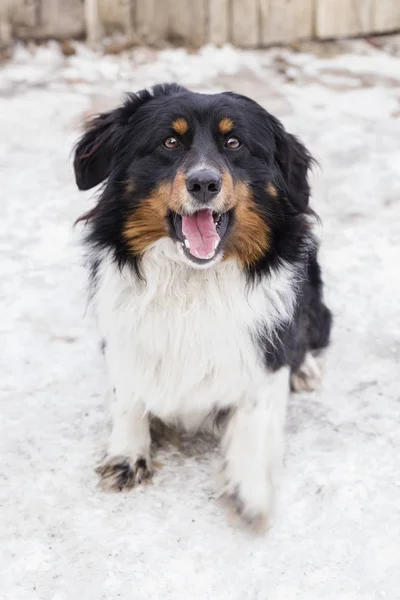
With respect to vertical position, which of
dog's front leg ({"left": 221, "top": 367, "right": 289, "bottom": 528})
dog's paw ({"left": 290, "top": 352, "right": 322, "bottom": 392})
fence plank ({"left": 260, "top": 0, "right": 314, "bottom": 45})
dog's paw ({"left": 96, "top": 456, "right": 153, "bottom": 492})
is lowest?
dog's paw ({"left": 290, "top": 352, "right": 322, "bottom": 392})

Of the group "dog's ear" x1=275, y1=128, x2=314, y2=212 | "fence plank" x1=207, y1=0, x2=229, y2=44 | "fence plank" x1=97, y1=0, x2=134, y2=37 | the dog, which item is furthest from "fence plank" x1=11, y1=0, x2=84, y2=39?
"dog's ear" x1=275, y1=128, x2=314, y2=212

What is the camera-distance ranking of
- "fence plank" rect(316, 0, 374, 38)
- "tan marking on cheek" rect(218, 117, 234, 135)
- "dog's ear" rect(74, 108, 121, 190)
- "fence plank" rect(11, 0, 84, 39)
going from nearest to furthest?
"tan marking on cheek" rect(218, 117, 234, 135) → "dog's ear" rect(74, 108, 121, 190) → "fence plank" rect(11, 0, 84, 39) → "fence plank" rect(316, 0, 374, 38)

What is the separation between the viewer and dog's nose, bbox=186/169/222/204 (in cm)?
267

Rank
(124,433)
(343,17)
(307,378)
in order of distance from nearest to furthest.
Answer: (124,433), (307,378), (343,17)

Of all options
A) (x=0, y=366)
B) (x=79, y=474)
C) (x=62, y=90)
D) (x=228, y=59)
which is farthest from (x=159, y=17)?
(x=79, y=474)

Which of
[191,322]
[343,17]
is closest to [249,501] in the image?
[191,322]

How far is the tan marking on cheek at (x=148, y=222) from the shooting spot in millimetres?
2822

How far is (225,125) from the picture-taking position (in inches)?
113

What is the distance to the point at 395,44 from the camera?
702cm

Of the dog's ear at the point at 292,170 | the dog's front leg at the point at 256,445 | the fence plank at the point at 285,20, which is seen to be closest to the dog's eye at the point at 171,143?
the dog's ear at the point at 292,170

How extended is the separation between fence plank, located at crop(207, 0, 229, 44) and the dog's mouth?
432 centimetres

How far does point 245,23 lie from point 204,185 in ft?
14.7

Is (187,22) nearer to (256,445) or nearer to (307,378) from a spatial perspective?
(307,378)

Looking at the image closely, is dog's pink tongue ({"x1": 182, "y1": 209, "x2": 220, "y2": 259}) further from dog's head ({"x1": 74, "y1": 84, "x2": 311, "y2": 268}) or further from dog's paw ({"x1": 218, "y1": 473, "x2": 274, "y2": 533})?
dog's paw ({"x1": 218, "y1": 473, "x2": 274, "y2": 533})
